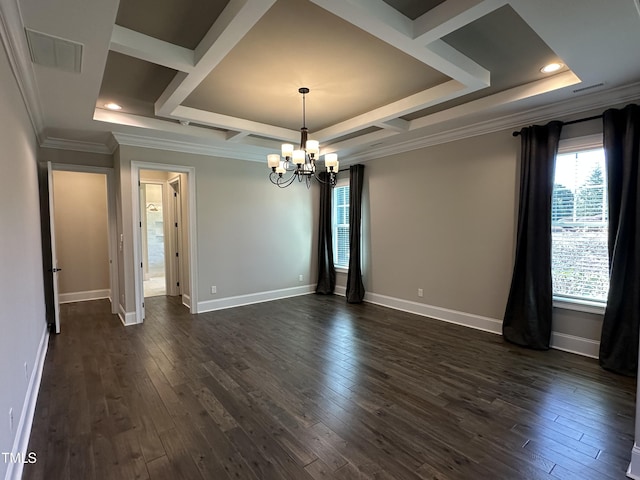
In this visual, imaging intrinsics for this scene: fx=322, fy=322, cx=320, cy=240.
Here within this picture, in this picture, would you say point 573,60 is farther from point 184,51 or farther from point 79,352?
point 79,352

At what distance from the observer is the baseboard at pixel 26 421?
1.78 metres

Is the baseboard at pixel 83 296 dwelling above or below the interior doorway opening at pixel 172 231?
below

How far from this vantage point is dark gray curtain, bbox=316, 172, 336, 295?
21.6 ft

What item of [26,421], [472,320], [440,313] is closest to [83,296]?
[26,421]

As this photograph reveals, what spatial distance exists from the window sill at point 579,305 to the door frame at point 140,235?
16.4 feet

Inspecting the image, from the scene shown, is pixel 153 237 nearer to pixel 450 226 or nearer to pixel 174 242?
pixel 174 242

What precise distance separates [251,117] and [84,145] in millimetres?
2752

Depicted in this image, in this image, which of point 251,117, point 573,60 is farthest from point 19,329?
point 573,60

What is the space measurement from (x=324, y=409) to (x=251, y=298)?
3.59 m

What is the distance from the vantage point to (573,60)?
2566 millimetres

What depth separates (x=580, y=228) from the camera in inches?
140

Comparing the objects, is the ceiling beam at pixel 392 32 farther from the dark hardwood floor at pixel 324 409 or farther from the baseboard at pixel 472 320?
the baseboard at pixel 472 320

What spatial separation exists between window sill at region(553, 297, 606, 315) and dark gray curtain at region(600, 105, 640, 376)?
6.9 inches

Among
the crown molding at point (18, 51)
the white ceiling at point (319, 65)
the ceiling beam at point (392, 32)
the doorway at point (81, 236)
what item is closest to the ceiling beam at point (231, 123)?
the white ceiling at point (319, 65)
